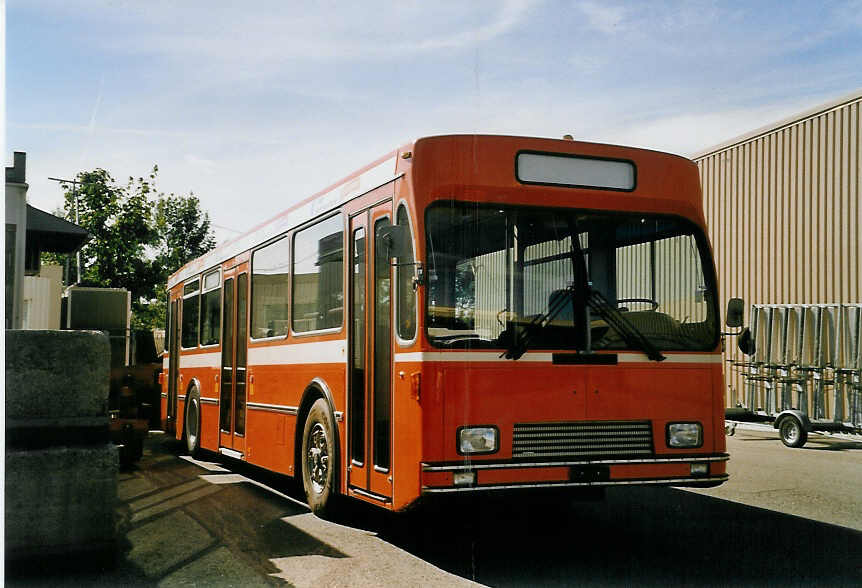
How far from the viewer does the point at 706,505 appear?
359 inches

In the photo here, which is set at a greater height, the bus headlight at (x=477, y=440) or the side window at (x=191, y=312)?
the side window at (x=191, y=312)

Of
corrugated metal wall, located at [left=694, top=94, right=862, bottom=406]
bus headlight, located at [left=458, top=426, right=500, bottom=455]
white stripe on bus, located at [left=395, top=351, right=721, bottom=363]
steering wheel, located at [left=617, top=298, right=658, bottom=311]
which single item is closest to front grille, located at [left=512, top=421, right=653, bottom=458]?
bus headlight, located at [left=458, top=426, right=500, bottom=455]

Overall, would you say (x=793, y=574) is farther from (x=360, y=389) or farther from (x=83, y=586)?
(x=83, y=586)

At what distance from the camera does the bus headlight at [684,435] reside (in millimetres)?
6840

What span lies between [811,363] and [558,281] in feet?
44.8

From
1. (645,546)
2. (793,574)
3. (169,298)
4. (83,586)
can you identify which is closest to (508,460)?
(645,546)

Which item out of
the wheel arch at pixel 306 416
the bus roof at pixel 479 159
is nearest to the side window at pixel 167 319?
the wheel arch at pixel 306 416

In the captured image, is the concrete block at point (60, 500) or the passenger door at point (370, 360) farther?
the passenger door at point (370, 360)

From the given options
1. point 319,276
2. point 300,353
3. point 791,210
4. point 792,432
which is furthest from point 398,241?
point 791,210

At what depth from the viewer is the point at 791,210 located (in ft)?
66.8

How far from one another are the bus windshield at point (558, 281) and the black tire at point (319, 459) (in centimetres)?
227

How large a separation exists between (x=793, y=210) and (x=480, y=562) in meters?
16.1

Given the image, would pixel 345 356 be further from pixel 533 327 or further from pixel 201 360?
pixel 201 360

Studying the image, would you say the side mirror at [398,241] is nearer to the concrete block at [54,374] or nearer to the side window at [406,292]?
the side window at [406,292]
